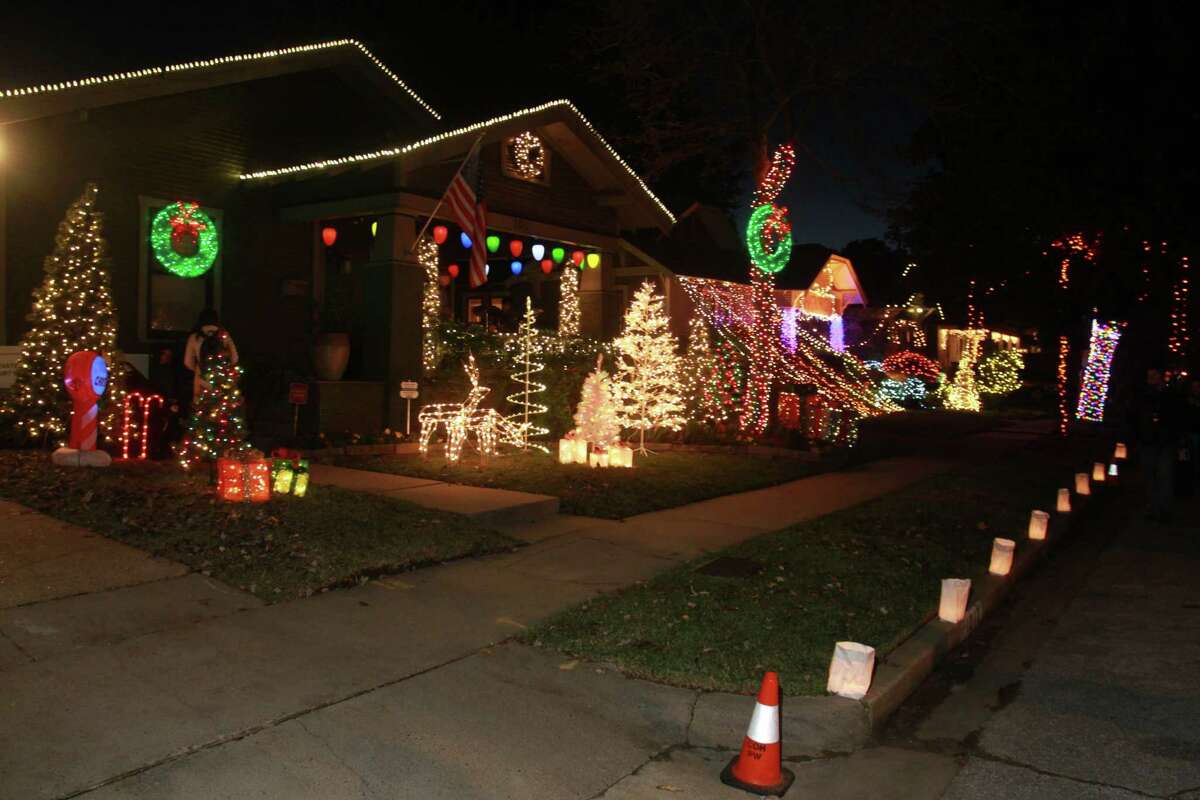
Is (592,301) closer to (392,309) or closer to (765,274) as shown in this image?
(765,274)

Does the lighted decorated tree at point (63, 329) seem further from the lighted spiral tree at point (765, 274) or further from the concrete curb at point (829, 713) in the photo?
the lighted spiral tree at point (765, 274)

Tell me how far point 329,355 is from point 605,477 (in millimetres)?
4329

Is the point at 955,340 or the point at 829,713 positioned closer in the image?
the point at 829,713

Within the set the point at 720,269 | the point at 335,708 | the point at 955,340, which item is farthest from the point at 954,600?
the point at 955,340

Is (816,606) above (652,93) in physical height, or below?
below

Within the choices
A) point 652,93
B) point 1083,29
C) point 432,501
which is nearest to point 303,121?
point 652,93

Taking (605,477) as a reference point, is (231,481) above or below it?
above

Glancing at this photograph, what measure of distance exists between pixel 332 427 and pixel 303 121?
210 inches

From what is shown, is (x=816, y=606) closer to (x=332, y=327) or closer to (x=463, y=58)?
(x=332, y=327)

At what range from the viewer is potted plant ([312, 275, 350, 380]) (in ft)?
43.6

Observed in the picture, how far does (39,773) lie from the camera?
402 centimetres

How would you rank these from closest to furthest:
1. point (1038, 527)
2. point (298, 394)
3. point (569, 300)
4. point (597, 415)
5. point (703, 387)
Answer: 1. point (1038, 527)
2. point (298, 394)
3. point (597, 415)
4. point (703, 387)
5. point (569, 300)

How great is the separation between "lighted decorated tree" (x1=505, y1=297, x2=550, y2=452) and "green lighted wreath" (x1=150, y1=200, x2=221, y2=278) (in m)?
4.59

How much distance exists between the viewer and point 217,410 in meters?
8.95
